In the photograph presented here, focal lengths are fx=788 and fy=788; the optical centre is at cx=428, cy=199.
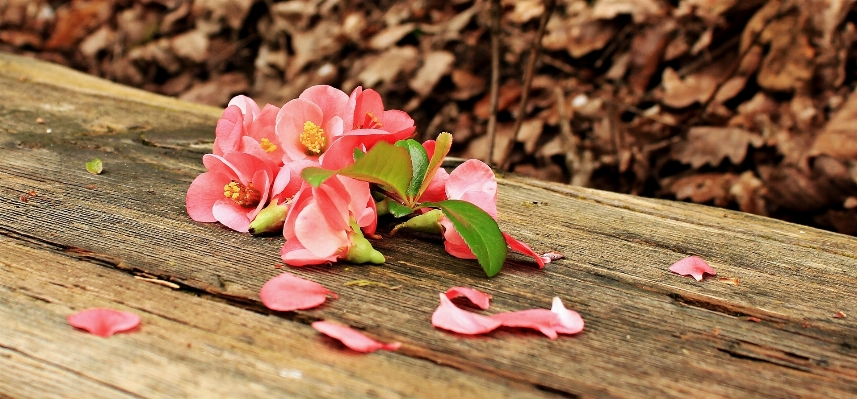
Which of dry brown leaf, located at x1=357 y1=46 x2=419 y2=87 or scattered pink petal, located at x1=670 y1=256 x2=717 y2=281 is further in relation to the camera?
dry brown leaf, located at x1=357 y1=46 x2=419 y2=87

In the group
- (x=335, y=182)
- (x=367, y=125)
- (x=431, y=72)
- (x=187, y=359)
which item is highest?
(x=431, y=72)

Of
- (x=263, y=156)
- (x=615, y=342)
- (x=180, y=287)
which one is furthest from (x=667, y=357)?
(x=263, y=156)

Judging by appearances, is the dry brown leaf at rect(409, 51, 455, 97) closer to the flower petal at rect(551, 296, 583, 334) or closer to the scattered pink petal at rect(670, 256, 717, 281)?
the scattered pink petal at rect(670, 256, 717, 281)

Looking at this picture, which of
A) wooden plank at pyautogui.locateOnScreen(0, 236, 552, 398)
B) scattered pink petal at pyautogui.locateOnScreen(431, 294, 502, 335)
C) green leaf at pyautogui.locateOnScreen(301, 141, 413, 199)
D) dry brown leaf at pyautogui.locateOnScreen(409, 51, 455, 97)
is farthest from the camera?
dry brown leaf at pyautogui.locateOnScreen(409, 51, 455, 97)

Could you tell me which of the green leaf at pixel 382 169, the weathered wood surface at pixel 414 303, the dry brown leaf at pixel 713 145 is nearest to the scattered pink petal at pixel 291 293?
the weathered wood surface at pixel 414 303

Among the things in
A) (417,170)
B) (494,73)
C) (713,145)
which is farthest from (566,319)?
(713,145)

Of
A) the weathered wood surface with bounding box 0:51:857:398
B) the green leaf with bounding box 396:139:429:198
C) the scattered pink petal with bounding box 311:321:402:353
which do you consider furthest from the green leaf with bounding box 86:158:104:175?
the scattered pink petal with bounding box 311:321:402:353

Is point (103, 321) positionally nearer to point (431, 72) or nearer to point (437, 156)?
point (437, 156)

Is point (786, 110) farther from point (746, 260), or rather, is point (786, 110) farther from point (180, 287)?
point (180, 287)
